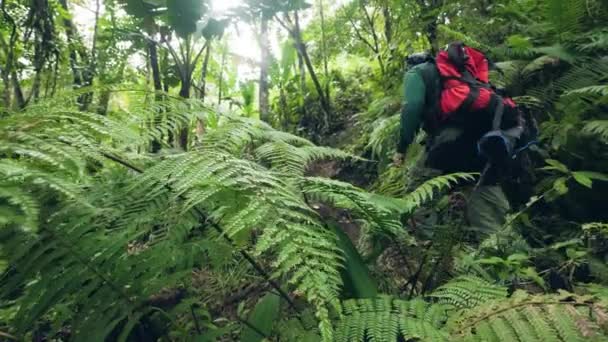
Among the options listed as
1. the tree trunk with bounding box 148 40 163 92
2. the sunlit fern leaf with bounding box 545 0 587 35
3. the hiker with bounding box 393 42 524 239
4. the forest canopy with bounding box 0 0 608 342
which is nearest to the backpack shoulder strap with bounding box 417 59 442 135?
the hiker with bounding box 393 42 524 239

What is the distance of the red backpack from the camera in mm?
3416

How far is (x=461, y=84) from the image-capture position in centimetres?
351

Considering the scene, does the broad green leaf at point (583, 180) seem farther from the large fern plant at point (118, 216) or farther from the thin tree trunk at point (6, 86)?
the thin tree trunk at point (6, 86)

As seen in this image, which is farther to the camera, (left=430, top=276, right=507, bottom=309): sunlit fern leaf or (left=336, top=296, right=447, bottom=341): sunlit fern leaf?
(left=430, top=276, right=507, bottom=309): sunlit fern leaf

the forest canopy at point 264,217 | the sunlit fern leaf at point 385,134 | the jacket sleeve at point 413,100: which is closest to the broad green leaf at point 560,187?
the forest canopy at point 264,217

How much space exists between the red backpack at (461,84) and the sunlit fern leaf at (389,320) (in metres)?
2.44

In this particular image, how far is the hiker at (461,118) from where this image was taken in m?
3.38

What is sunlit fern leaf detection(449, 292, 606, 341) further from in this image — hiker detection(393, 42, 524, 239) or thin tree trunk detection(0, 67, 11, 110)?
thin tree trunk detection(0, 67, 11, 110)

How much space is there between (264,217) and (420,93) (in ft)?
9.16

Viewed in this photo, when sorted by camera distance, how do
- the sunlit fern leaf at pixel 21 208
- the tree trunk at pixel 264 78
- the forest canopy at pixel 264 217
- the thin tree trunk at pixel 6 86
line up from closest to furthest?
the sunlit fern leaf at pixel 21 208 < the forest canopy at pixel 264 217 < the thin tree trunk at pixel 6 86 < the tree trunk at pixel 264 78

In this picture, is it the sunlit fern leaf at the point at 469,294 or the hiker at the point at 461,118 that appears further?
the hiker at the point at 461,118

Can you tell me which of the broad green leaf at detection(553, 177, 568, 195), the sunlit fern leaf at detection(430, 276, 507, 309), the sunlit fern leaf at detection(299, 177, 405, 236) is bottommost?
the broad green leaf at detection(553, 177, 568, 195)

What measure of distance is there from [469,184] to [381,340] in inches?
119

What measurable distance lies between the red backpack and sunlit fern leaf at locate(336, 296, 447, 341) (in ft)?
7.99
